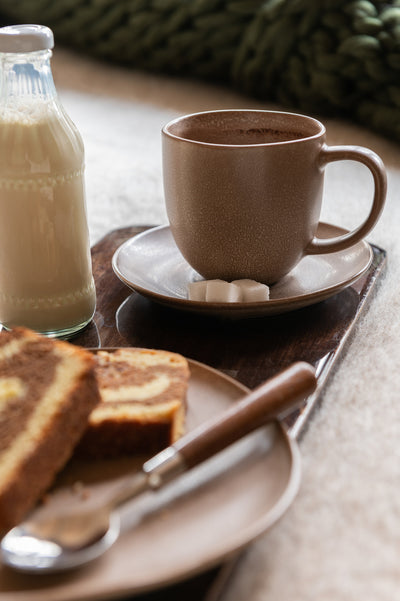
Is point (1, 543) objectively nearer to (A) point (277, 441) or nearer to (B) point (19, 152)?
(A) point (277, 441)

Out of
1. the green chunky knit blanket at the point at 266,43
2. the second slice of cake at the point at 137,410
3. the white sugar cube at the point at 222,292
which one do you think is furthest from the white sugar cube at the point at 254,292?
the green chunky knit blanket at the point at 266,43

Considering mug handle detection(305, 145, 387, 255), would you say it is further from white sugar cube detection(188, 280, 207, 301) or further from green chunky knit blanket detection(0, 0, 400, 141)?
green chunky knit blanket detection(0, 0, 400, 141)

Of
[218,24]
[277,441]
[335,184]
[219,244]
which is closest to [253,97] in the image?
[218,24]

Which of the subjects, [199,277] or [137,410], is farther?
[199,277]

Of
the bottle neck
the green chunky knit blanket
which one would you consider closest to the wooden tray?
the bottle neck

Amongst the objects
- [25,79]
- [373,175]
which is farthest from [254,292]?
[25,79]

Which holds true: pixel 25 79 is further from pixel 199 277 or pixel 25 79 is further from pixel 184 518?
pixel 184 518
